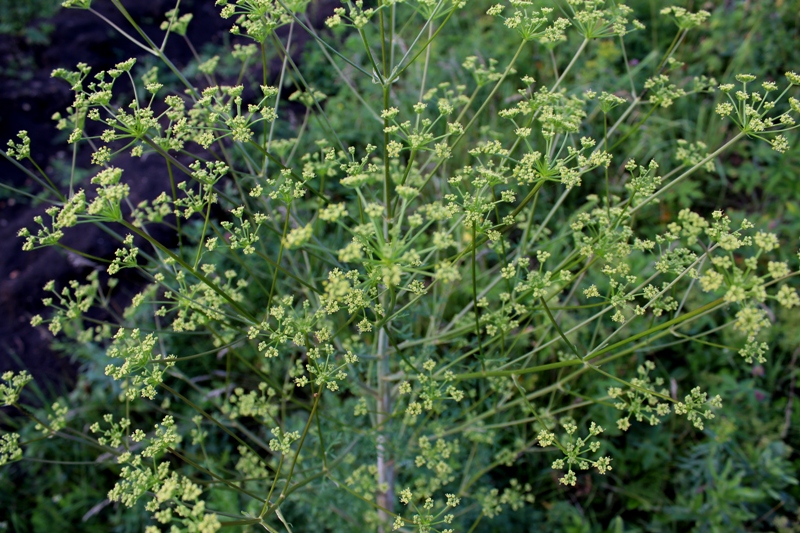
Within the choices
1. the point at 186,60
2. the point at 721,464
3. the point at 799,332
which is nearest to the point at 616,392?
the point at 721,464

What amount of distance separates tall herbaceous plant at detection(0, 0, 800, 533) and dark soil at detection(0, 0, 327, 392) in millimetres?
396

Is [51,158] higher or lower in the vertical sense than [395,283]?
lower

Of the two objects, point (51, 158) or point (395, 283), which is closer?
point (395, 283)

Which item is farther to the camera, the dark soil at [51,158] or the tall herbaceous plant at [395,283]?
the dark soil at [51,158]

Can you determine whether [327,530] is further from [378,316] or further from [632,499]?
[378,316]

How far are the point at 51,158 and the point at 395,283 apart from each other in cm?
620

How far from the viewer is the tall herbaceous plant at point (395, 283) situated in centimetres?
199

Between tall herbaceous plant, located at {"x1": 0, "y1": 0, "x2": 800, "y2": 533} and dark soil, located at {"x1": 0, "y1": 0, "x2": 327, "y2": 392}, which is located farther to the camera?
dark soil, located at {"x1": 0, "y1": 0, "x2": 327, "y2": 392}

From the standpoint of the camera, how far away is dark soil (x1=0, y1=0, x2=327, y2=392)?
4.92 meters

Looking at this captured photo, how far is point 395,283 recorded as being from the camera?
1659mm

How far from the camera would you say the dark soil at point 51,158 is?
492 cm

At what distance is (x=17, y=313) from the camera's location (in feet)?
16.4

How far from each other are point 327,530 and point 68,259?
11.5 ft

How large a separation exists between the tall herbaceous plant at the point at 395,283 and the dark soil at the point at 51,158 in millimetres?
396
